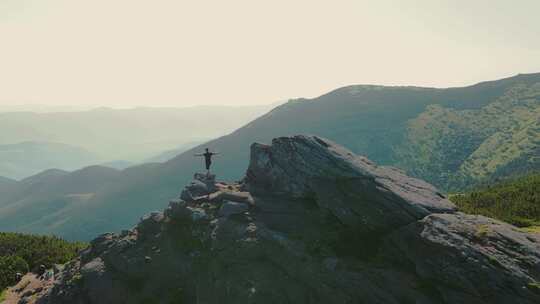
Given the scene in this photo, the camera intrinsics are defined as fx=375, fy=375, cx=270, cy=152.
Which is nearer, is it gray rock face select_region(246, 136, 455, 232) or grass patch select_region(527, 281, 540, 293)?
grass patch select_region(527, 281, 540, 293)

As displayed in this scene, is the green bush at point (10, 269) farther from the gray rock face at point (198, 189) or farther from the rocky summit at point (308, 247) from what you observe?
the gray rock face at point (198, 189)

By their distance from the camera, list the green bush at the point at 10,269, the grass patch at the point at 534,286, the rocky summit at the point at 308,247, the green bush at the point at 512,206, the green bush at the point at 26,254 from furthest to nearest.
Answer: the green bush at the point at 26,254
the green bush at the point at 10,269
the green bush at the point at 512,206
the rocky summit at the point at 308,247
the grass patch at the point at 534,286

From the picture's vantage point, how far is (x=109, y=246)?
55438 millimetres

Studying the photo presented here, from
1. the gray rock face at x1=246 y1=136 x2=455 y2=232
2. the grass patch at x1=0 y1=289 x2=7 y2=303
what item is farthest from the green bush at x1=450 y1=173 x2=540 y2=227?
the grass patch at x1=0 y1=289 x2=7 y2=303

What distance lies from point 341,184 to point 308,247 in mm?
8241

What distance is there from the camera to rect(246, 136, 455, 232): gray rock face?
127ft

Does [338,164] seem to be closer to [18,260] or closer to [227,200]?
[227,200]

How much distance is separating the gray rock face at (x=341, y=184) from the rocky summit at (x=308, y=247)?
0.14m

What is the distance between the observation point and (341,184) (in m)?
43.4

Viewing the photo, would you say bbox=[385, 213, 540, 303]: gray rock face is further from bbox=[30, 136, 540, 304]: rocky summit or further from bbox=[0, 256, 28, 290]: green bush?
bbox=[0, 256, 28, 290]: green bush

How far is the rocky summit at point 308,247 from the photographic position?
3155cm

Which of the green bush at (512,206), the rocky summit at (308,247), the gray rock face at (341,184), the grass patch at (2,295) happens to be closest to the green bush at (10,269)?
the grass patch at (2,295)

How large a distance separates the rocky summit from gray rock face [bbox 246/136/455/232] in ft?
0.47

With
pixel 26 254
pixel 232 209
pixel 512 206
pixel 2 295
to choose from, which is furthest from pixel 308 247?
pixel 26 254
